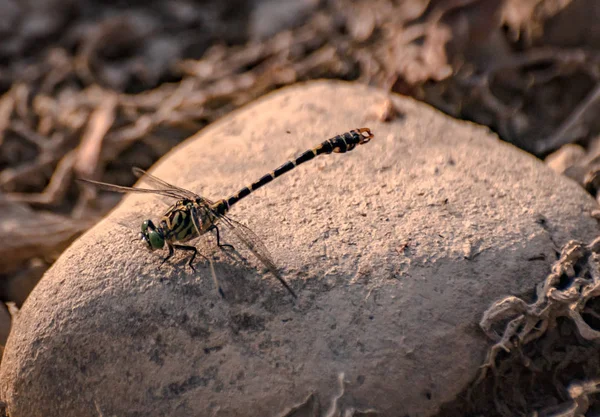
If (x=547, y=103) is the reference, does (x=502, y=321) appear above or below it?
below

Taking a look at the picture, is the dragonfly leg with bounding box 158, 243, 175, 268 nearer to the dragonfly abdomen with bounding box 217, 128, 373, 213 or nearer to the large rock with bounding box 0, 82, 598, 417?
the large rock with bounding box 0, 82, 598, 417

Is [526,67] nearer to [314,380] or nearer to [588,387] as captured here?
[588,387]

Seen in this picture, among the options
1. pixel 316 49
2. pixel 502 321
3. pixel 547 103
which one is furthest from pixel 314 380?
pixel 316 49

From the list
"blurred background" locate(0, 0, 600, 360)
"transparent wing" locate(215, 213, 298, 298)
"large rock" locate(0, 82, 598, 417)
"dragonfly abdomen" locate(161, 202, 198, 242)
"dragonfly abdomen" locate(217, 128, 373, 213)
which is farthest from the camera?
"blurred background" locate(0, 0, 600, 360)

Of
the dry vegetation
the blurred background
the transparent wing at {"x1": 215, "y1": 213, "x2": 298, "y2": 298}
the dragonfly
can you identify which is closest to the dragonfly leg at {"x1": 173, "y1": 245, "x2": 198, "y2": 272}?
the dragonfly

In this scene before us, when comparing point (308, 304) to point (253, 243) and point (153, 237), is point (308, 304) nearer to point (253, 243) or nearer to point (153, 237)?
point (253, 243)

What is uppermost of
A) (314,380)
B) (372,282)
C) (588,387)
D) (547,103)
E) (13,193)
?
(13,193)
